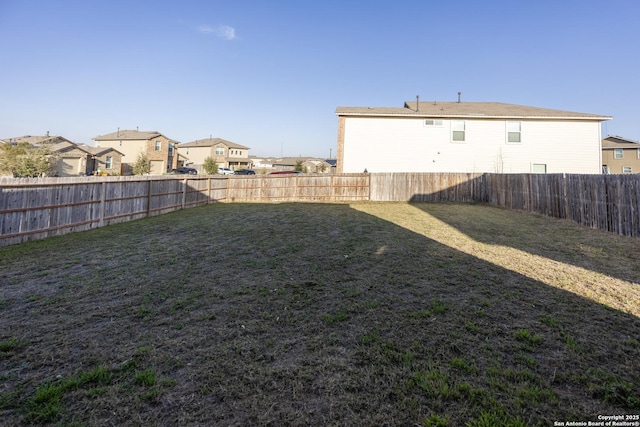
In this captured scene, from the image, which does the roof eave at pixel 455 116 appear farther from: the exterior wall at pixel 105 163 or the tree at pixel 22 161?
the exterior wall at pixel 105 163

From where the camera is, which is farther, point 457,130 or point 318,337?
point 457,130

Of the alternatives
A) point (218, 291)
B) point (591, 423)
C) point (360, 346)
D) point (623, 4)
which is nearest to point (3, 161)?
point (218, 291)

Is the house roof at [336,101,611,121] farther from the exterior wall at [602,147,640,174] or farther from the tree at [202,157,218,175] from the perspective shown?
the tree at [202,157,218,175]

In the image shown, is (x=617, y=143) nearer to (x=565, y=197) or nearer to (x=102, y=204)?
(x=565, y=197)

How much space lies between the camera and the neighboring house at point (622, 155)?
3578 centimetres

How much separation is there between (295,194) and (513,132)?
1472 centimetres

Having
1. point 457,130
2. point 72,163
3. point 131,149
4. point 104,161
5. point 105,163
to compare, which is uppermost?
point 131,149

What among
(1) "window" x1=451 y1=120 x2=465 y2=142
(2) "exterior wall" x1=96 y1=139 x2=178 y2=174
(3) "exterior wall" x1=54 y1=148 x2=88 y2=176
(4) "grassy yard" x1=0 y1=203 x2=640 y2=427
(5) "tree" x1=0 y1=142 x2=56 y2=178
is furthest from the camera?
(2) "exterior wall" x1=96 y1=139 x2=178 y2=174

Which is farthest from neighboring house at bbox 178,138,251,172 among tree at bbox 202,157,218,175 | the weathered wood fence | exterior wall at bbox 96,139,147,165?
the weathered wood fence

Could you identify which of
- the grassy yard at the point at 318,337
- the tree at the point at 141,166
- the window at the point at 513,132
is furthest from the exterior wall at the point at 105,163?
the window at the point at 513,132

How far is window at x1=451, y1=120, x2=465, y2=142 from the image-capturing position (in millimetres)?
19797

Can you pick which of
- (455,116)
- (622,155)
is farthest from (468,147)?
(622,155)

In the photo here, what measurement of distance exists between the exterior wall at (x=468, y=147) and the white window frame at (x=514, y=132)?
185mm

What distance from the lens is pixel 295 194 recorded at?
64.6 ft
